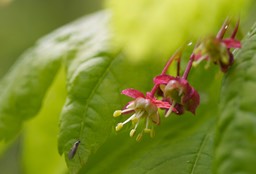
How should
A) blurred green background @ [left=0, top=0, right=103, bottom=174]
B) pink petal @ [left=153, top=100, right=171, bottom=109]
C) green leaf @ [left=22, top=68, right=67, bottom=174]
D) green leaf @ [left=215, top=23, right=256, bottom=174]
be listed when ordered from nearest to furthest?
green leaf @ [left=215, top=23, right=256, bottom=174] → pink petal @ [left=153, top=100, right=171, bottom=109] → green leaf @ [left=22, top=68, right=67, bottom=174] → blurred green background @ [left=0, top=0, right=103, bottom=174]

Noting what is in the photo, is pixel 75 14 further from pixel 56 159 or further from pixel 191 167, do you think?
Answer: pixel 191 167

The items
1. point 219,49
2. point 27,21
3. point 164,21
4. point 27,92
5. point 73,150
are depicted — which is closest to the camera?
point 164,21

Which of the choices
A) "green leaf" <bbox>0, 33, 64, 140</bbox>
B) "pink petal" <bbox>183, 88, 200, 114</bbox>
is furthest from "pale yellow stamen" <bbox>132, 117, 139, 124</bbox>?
"green leaf" <bbox>0, 33, 64, 140</bbox>

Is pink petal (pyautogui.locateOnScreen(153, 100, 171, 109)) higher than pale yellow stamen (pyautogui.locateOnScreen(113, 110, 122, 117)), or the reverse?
pale yellow stamen (pyautogui.locateOnScreen(113, 110, 122, 117))

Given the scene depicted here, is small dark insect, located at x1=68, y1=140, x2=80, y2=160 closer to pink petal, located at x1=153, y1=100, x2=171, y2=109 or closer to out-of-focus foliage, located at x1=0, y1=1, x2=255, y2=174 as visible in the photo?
out-of-focus foliage, located at x1=0, y1=1, x2=255, y2=174

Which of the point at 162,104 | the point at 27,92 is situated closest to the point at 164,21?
the point at 162,104

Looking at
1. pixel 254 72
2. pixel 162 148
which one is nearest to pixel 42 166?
pixel 162 148

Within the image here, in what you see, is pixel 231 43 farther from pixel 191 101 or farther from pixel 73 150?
pixel 73 150

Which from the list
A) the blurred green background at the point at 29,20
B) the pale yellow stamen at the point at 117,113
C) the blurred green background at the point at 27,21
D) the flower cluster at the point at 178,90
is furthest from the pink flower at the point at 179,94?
the blurred green background at the point at 29,20
